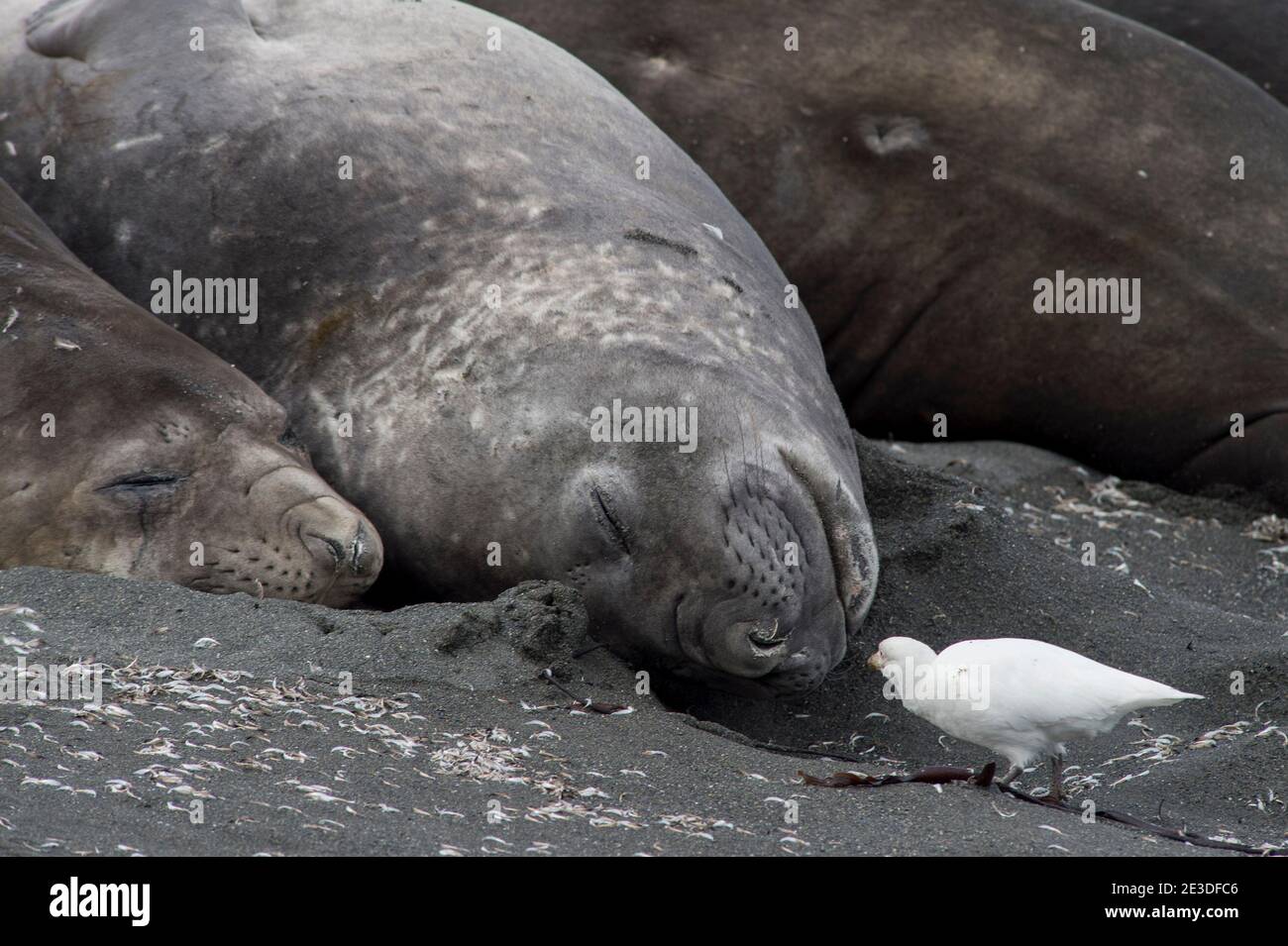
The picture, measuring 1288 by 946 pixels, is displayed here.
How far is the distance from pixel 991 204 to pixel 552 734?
3.17 metres

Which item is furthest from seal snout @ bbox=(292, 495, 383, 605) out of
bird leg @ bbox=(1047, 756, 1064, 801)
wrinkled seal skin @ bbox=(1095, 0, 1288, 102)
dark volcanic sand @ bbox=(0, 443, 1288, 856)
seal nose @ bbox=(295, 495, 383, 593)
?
wrinkled seal skin @ bbox=(1095, 0, 1288, 102)

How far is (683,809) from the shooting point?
2.98 meters

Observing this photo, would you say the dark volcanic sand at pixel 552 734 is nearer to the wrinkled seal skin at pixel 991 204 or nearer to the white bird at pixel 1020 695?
the white bird at pixel 1020 695

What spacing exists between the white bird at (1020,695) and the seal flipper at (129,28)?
2.58 metres

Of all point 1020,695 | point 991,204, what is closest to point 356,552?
point 1020,695

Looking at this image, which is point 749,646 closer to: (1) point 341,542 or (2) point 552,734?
(2) point 552,734

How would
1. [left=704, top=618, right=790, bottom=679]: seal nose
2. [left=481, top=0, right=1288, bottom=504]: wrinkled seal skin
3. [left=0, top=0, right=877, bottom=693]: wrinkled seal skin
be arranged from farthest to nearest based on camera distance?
1. [left=481, top=0, right=1288, bottom=504]: wrinkled seal skin
2. [left=0, top=0, right=877, bottom=693]: wrinkled seal skin
3. [left=704, top=618, right=790, bottom=679]: seal nose

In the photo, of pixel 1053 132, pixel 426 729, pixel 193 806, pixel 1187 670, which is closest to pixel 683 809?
pixel 426 729

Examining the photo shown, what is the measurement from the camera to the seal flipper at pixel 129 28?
4.69 meters

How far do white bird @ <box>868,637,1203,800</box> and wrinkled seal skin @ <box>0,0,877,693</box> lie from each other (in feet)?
1.42

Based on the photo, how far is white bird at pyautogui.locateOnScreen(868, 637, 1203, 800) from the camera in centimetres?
319

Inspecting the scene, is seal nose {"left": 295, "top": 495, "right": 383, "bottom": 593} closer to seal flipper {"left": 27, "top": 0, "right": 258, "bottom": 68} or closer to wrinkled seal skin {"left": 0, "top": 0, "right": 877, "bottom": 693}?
wrinkled seal skin {"left": 0, "top": 0, "right": 877, "bottom": 693}

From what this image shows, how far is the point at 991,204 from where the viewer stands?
5820mm

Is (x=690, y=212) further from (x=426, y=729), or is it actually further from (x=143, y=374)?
(x=426, y=729)
